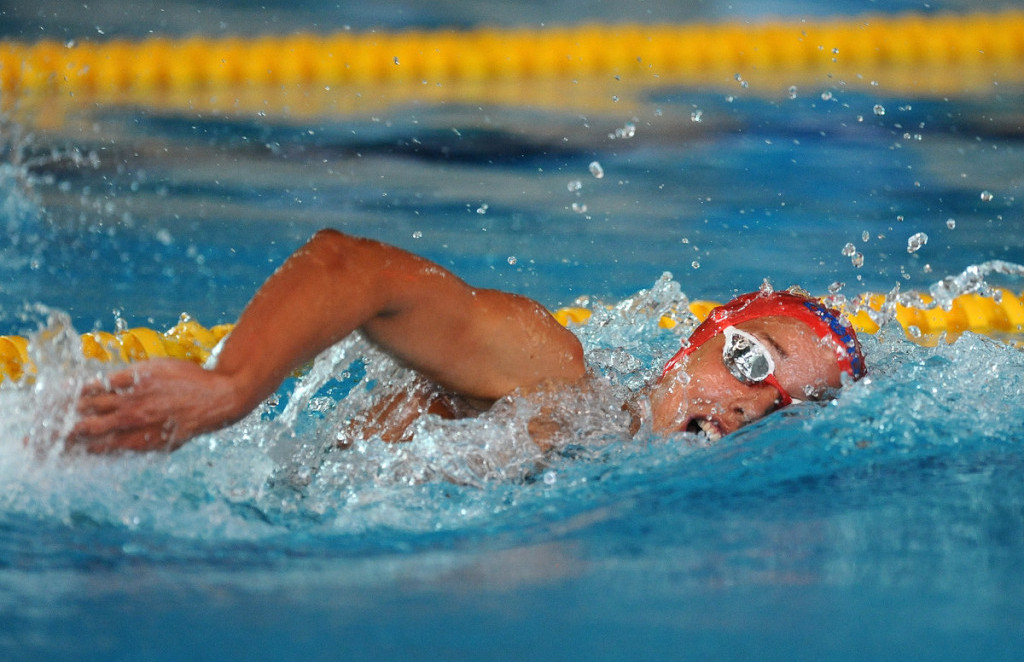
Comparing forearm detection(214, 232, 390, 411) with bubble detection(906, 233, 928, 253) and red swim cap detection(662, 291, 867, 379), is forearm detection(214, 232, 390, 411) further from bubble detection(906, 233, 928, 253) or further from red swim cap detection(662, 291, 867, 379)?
bubble detection(906, 233, 928, 253)

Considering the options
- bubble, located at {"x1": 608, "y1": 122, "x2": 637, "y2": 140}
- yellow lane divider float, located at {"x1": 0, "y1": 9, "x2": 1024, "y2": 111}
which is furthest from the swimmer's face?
yellow lane divider float, located at {"x1": 0, "y1": 9, "x2": 1024, "y2": 111}

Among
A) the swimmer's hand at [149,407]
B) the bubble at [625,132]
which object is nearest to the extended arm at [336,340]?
the swimmer's hand at [149,407]

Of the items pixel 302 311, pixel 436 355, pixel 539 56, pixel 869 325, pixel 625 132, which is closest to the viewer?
pixel 302 311

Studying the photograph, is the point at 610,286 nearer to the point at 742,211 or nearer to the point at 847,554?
the point at 742,211

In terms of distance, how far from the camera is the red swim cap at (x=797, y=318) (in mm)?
1996

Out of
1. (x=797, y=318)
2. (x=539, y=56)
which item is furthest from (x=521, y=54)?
(x=797, y=318)

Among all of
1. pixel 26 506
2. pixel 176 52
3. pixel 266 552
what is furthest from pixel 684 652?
pixel 176 52

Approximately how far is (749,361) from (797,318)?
0.15 m

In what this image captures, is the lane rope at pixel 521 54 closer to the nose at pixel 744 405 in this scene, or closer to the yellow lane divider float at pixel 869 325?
the yellow lane divider float at pixel 869 325

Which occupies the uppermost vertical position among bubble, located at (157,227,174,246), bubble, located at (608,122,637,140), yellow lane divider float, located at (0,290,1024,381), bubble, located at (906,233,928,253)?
bubble, located at (608,122,637,140)

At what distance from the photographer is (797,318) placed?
2.00 metres

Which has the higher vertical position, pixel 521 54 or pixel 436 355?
pixel 521 54

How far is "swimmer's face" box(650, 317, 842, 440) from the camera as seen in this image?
1.94 m

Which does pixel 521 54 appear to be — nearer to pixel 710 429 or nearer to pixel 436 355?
pixel 710 429
